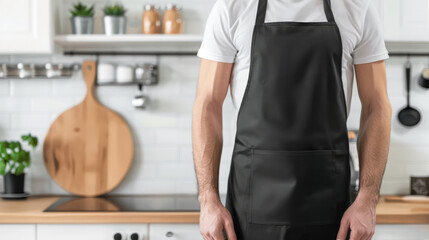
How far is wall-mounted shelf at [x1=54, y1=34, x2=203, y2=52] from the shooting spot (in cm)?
249

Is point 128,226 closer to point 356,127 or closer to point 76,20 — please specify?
point 76,20

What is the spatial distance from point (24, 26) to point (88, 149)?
70 cm

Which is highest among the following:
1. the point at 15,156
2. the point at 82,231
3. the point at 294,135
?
the point at 294,135

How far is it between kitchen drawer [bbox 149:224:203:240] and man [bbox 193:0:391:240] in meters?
0.67

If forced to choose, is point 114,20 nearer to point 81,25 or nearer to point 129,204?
point 81,25

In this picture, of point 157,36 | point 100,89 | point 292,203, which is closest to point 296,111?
point 292,203

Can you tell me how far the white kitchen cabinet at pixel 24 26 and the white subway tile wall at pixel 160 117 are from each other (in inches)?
12.6

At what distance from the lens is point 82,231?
2.25 m

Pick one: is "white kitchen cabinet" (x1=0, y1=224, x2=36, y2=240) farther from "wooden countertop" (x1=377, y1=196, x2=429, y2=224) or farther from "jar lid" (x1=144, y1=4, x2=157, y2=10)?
"wooden countertop" (x1=377, y1=196, x2=429, y2=224)

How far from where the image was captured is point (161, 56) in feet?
9.10

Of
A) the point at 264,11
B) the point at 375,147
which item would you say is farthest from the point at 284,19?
the point at 375,147

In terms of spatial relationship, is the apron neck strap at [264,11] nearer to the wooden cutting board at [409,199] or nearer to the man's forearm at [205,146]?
the man's forearm at [205,146]

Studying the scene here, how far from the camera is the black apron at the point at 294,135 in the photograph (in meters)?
1.47

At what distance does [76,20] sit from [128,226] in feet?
3.46
